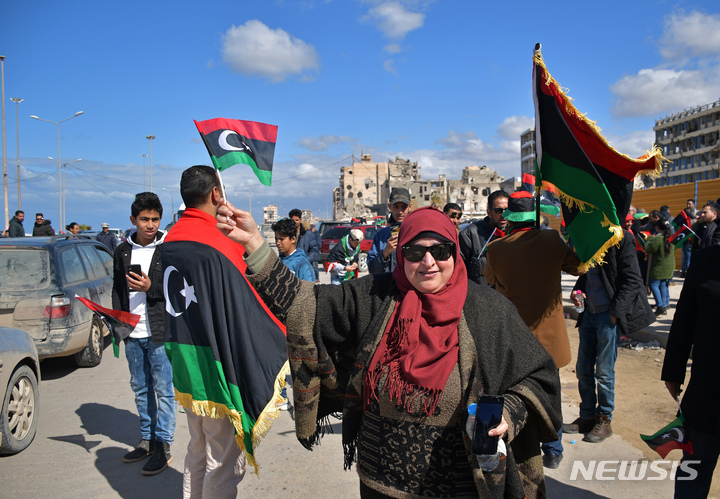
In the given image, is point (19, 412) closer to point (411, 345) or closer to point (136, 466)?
point (136, 466)

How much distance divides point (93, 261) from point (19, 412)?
3631 mm

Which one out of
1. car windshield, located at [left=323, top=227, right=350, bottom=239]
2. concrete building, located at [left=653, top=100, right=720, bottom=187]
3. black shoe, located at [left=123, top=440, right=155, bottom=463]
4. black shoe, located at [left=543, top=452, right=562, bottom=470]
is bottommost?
black shoe, located at [left=123, top=440, right=155, bottom=463]

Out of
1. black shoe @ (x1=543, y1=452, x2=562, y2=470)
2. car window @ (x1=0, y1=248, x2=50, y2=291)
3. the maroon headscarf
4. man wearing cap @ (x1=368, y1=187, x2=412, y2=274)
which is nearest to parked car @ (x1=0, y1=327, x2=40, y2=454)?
car window @ (x1=0, y1=248, x2=50, y2=291)

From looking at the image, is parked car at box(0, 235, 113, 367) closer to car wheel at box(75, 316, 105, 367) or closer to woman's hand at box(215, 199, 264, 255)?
car wheel at box(75, 316, 105, 367)

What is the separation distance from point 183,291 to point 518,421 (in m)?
1.87

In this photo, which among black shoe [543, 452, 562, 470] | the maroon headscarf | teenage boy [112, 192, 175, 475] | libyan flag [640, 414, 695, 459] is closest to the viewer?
the maroon headscarf

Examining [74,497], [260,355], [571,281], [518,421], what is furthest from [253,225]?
[571,281]

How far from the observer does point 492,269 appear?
14.0 ft

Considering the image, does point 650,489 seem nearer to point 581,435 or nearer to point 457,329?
point 581,435

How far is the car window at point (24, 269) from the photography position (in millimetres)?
6316

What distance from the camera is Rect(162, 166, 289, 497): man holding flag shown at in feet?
8.81

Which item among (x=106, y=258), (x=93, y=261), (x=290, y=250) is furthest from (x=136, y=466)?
(x=106, y=258)

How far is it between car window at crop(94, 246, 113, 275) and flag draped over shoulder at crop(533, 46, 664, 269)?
23.8 feet

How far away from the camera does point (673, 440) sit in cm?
288
